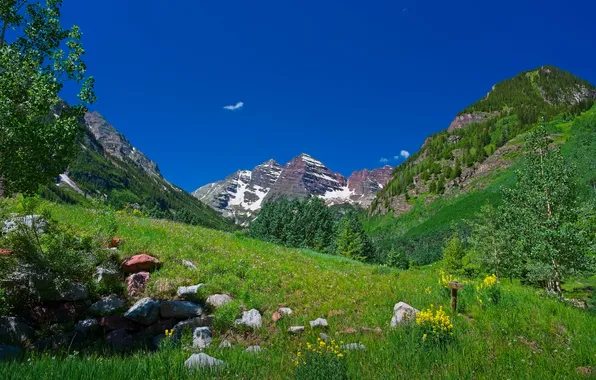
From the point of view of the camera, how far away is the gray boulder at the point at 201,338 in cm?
918

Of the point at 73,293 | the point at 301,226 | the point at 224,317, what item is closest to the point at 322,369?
the point at 224,317

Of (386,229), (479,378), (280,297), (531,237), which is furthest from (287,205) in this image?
(386,229)

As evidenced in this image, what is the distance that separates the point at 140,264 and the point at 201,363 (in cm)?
778

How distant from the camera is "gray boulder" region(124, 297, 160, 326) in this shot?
10266 mm

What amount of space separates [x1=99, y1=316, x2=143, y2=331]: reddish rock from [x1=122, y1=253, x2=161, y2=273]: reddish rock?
276 cm

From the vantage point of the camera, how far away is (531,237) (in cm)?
2144

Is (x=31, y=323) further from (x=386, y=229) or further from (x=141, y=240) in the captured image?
(x=386, y=229)

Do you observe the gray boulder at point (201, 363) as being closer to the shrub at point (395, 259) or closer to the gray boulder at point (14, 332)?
the gray boulder at point (14, 332)

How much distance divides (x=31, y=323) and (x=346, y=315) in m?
9.45

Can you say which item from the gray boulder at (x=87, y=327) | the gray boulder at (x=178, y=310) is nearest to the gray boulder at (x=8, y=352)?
the gray boulder at (x=87, y=327)

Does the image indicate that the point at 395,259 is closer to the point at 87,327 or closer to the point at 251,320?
the point at 251,320

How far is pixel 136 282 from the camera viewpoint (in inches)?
478

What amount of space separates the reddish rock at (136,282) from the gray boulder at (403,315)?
8.83 m

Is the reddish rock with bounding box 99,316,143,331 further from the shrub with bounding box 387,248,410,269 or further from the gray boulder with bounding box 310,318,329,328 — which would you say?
the shrub with bounding box 387,248,410,269
